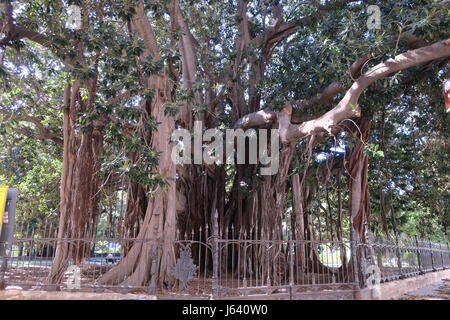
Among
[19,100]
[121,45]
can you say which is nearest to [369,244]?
[121,45]

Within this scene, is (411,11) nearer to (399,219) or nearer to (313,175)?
(313,175)

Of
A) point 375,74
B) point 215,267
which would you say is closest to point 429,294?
point 375,74

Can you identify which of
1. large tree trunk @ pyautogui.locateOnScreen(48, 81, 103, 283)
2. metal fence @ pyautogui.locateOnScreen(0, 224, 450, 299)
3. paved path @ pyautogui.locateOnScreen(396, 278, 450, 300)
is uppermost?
large tree trunk @ pyautogui.locateOnScreen(48, 81, 103, 283)

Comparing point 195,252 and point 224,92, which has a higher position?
point 224,92

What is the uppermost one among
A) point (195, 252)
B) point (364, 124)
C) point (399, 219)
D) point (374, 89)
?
point (374, 89)

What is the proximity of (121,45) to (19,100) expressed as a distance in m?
3.06

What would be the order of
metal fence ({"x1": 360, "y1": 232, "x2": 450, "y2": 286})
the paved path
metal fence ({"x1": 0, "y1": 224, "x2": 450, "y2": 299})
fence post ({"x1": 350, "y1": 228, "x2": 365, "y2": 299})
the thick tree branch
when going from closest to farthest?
1. metal fence ({"x1": 0, "y1": 224, "x2": 450, "y2": 299})
2. the thick tree branch
3. fence post ({"x1": 350, "y1": 228, "x2": 365, "y2": 299})
4. metal fence ({"x1": 360, "y1": 232, "x2": 450, "y2": 286})
5. the paved path

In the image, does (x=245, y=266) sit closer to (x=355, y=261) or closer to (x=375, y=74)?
(x=355, y=261)

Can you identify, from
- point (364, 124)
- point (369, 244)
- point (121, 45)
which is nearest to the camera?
point (121, 45)

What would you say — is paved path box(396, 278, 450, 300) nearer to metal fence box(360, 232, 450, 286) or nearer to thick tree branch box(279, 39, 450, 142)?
metal fence box(360, 232, 450, 286)

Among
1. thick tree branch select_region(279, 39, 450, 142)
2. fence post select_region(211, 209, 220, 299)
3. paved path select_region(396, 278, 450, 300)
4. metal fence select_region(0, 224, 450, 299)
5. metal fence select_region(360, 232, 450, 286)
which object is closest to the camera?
fence post select_region(211, 209, 220, 299)

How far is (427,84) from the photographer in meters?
6.21

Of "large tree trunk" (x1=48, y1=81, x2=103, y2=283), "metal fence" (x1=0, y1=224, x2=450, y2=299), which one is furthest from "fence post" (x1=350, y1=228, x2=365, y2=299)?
"large tree trunk" (x1=48, y1=81, x2=103, y2=283)

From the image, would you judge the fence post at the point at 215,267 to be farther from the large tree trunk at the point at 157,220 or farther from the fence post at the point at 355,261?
the fence post at the point at 355,261
